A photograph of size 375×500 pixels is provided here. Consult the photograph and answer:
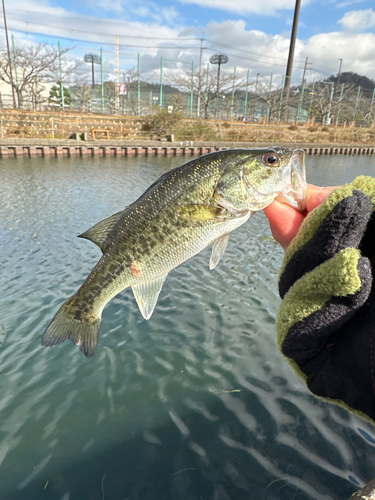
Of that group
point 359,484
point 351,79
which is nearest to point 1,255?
point 359,484

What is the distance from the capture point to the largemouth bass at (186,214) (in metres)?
2.64

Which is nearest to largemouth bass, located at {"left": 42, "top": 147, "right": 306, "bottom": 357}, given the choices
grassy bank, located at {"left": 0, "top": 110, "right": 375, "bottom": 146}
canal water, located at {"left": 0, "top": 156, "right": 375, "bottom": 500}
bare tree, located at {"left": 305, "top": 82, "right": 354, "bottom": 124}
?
canal water, located at {"left": 0, "top": 156, "right": 375, "bottom": 500}

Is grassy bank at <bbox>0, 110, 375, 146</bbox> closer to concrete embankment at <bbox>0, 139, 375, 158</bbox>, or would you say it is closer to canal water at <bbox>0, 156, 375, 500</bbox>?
concrete embankment at <bbox>0, 139, 375, 158</bbox>

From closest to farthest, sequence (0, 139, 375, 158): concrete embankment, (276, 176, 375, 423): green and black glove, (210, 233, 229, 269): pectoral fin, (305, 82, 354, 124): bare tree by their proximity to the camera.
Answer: (276, 176, 375, 423): green and black glove → (210, 233, 229, 269): pectoral fin → (0, 139, 375, 158): concrete embankment → (305, 82, 354, 124): bare tree

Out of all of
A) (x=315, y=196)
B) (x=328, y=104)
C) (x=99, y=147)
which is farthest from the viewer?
(x=328, y=104)

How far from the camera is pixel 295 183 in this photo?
8.22 feet

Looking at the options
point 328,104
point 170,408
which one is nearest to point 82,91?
point 328,104

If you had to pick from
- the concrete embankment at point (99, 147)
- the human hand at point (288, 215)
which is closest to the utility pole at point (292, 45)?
the concrete embankment at point (99, 147)

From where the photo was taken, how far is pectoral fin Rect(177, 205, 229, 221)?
2.72 m

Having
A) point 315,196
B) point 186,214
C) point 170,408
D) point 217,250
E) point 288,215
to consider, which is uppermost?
point 315,196

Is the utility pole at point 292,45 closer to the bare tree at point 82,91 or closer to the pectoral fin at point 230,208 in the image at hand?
the bare tree at point 82,91

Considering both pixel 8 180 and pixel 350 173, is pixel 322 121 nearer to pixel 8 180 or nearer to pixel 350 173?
pixel 350 173

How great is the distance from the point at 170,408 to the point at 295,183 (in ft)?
12.4

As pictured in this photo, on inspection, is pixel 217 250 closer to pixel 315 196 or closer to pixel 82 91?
pixel 315 196
